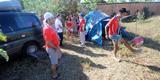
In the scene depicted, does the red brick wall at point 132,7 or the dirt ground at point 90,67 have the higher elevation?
the red brick wall at point 132,7

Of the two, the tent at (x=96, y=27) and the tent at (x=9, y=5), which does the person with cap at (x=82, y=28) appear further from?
the tent at (x=9, y=5)

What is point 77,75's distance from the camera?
8.66 meters

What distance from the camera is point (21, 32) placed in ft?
32.1

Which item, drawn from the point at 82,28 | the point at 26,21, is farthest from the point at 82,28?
the point at 26,21

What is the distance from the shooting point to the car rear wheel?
397 inches

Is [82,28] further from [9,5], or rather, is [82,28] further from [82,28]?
[9,5]

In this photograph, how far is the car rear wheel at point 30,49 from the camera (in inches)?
397

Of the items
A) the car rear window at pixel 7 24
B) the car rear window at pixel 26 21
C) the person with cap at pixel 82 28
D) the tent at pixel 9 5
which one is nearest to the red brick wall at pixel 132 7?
the person with cap at pixel 82 28

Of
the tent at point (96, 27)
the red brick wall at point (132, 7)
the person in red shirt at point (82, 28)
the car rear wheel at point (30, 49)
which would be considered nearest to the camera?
the car rear wheel at point (30, 49)

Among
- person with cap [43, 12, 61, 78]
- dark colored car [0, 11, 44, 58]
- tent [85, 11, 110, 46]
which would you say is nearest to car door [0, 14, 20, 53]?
dark colored car [0, 11, 44, 58]

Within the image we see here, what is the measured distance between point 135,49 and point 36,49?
4302mm

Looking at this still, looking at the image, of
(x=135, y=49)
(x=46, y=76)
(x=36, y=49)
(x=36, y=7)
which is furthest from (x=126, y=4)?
(x=46, y=76)

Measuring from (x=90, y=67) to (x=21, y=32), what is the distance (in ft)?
9.18

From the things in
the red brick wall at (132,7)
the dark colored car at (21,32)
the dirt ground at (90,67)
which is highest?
the dark colored car at (21,32)
